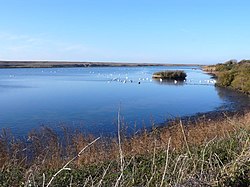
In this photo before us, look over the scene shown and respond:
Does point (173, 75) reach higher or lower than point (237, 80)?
lower

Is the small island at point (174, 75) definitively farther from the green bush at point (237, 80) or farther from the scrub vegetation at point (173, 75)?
the green bush at point (237, 80)

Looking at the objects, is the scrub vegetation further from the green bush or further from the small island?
the green bush

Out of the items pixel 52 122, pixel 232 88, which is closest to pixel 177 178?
pixel 52 122

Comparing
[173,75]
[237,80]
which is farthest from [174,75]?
[237,80]

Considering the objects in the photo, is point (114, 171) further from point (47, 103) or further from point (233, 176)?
point (47, 103)

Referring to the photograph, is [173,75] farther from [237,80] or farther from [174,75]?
[237,80]

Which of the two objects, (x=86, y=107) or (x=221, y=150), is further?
(x=86, y=107)

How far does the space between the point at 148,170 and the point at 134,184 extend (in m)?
0.68

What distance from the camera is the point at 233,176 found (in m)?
4.46

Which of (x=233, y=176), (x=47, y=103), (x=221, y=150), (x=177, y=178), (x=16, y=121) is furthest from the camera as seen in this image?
(x=47, y=103)

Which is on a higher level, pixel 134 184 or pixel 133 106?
pixel 134 184

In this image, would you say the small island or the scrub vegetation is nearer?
the small island

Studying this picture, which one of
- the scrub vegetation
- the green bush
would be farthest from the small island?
the green bush

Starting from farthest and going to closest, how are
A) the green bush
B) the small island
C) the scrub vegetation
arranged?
the scrub vegetation
the small island
the green bush
